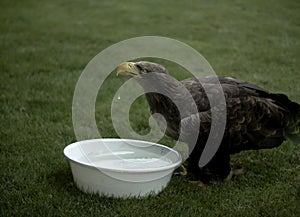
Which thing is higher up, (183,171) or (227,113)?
(227,113)

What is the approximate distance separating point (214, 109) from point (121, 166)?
106cm

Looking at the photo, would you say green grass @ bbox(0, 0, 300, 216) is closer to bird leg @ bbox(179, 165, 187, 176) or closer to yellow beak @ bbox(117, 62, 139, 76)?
bird leg @ bbox(179, 165, 187, 176)

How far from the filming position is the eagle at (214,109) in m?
4.32

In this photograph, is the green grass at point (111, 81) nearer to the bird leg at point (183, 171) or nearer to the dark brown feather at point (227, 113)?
the bird leg at point (183, 171)

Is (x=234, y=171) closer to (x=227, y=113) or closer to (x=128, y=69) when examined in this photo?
(x=227, y=113)

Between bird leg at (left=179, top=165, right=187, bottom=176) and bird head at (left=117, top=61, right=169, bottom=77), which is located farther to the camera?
bird leg at (left=179, top=165, right=187, bottom=176)

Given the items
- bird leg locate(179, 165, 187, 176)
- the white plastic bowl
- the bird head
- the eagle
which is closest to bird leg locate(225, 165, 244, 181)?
the eagle

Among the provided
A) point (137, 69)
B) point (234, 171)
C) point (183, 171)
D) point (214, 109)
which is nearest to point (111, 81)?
point (183, 171)

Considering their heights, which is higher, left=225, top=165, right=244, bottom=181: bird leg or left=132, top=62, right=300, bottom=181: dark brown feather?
left=132, top=62, right=300, bottom=181: dark brown feather

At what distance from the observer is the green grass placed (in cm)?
407

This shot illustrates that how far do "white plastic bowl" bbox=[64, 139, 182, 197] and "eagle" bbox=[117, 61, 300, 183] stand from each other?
12.9 inches

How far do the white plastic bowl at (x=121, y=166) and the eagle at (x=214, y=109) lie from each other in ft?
1.08

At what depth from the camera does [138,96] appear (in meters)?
6.91

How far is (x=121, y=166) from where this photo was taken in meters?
4.60
